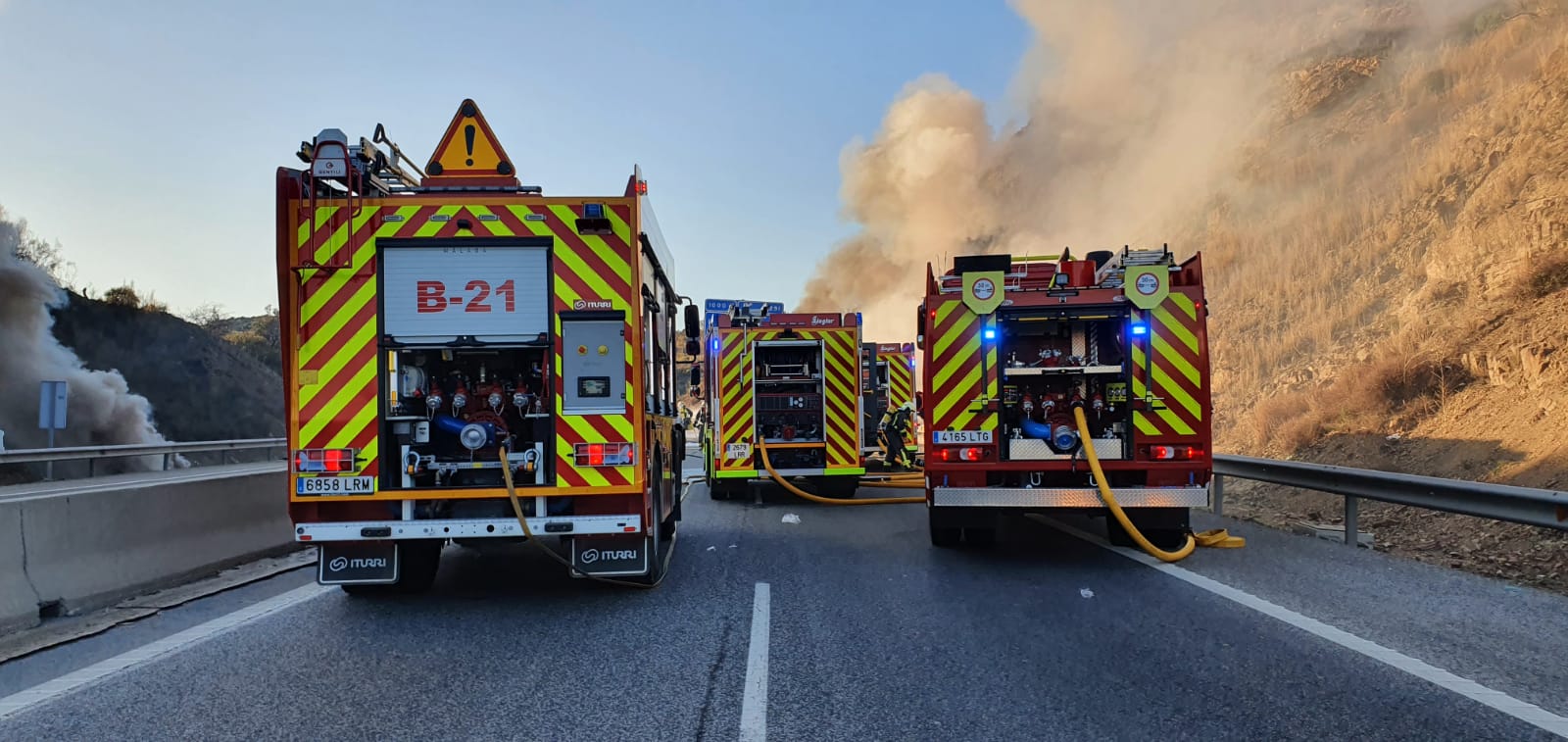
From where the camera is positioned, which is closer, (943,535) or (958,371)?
(958,371)

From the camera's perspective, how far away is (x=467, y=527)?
6457 millimetres

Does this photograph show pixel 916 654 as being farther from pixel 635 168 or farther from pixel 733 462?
pixel 733 462

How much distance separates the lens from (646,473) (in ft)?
22.6

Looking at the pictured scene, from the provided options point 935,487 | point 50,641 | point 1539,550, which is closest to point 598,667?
point 50,641

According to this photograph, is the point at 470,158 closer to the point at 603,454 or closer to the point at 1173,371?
the point at 603,454

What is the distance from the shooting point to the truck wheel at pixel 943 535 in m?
8.86

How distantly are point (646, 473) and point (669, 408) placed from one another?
112 inches

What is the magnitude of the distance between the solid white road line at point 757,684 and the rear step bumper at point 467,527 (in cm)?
106

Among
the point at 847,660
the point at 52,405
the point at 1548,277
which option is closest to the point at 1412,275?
the point at 1548,277

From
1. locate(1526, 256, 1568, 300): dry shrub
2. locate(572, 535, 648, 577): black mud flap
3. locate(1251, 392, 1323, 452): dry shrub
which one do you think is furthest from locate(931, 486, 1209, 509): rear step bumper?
locate(1526, 256, 1568, 300): dry shrub

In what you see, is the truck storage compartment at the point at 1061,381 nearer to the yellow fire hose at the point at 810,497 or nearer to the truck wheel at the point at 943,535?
the truck wheel at the point at 943,535

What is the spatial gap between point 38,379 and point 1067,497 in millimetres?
34448

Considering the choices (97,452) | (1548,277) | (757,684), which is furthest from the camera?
(97,452)

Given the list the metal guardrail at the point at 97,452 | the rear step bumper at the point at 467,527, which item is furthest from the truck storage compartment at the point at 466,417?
the metal guardrail at the point at 97,452
